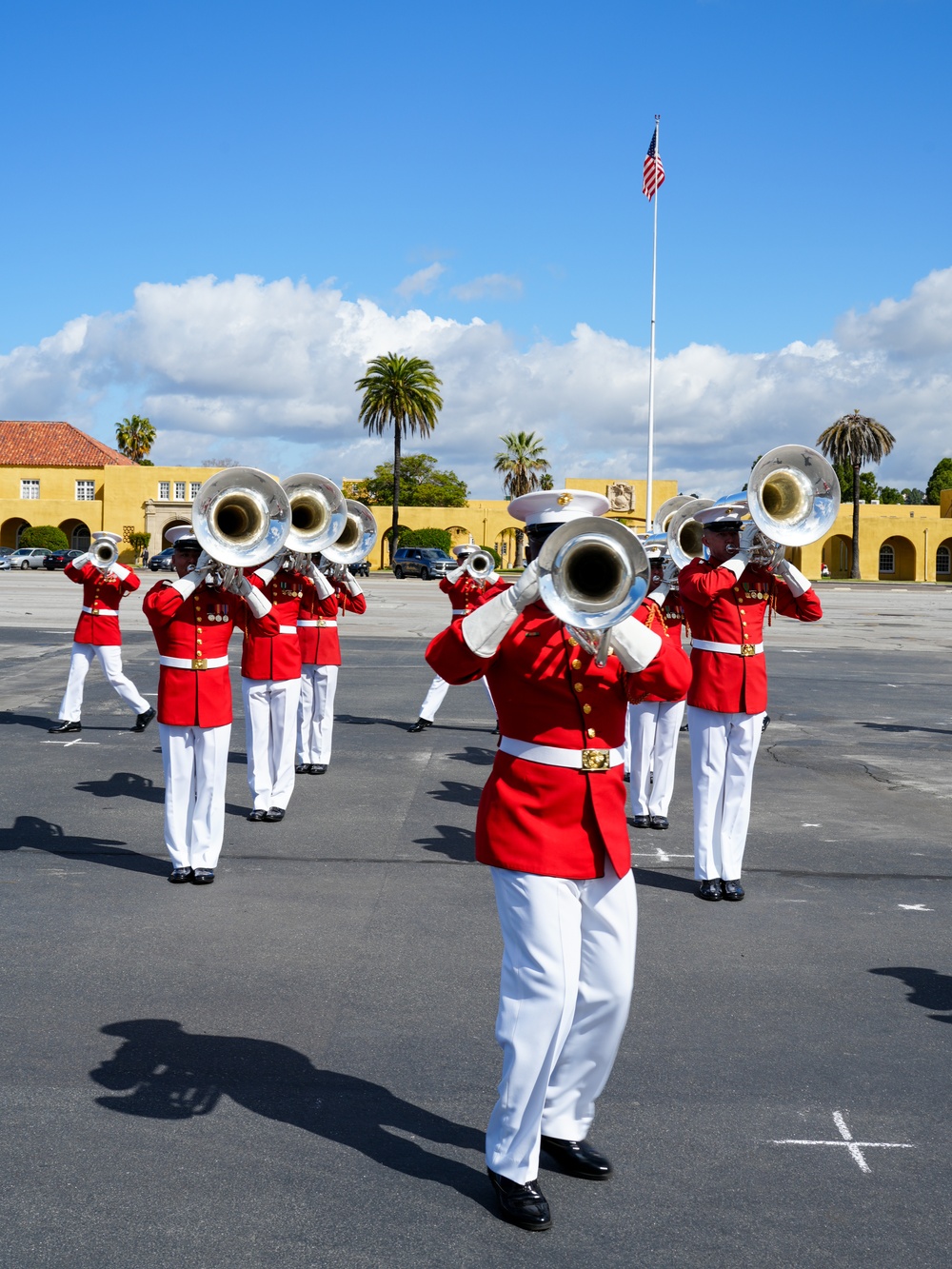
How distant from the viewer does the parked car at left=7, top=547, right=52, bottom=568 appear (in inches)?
2591

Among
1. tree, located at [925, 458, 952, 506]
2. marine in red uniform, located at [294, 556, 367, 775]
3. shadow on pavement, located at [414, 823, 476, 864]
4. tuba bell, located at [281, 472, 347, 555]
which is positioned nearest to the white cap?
shadow on pavement, located at [414, 823, 476, 864]

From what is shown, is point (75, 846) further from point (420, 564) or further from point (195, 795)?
point (420, 564)

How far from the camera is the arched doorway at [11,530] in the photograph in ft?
264

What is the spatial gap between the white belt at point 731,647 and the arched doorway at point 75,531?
3026 inches

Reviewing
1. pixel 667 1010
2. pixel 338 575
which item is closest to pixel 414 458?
pixel 338 575

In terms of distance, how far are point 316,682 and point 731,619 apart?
472 cm

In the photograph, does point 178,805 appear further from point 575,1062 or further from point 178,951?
point 575,1062

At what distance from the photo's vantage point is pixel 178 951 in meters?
5.77

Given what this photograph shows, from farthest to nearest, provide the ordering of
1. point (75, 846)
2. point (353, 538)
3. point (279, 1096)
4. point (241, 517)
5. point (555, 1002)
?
point (353, 538)
point (75, 846)
point (241, 517)
point (279, 1096)
point (555, 1002)

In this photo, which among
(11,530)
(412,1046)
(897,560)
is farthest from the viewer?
(11,530)

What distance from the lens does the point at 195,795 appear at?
7.19 metres

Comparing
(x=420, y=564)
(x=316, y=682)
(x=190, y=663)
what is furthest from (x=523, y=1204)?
(x=420, y=564)

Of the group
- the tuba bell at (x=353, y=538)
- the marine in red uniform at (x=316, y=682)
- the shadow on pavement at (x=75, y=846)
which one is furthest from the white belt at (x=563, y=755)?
the marine in red uniform at (x=316, y=682)

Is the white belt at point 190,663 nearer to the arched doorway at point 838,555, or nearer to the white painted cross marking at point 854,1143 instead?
the white painted cross marking at point 854,1143
